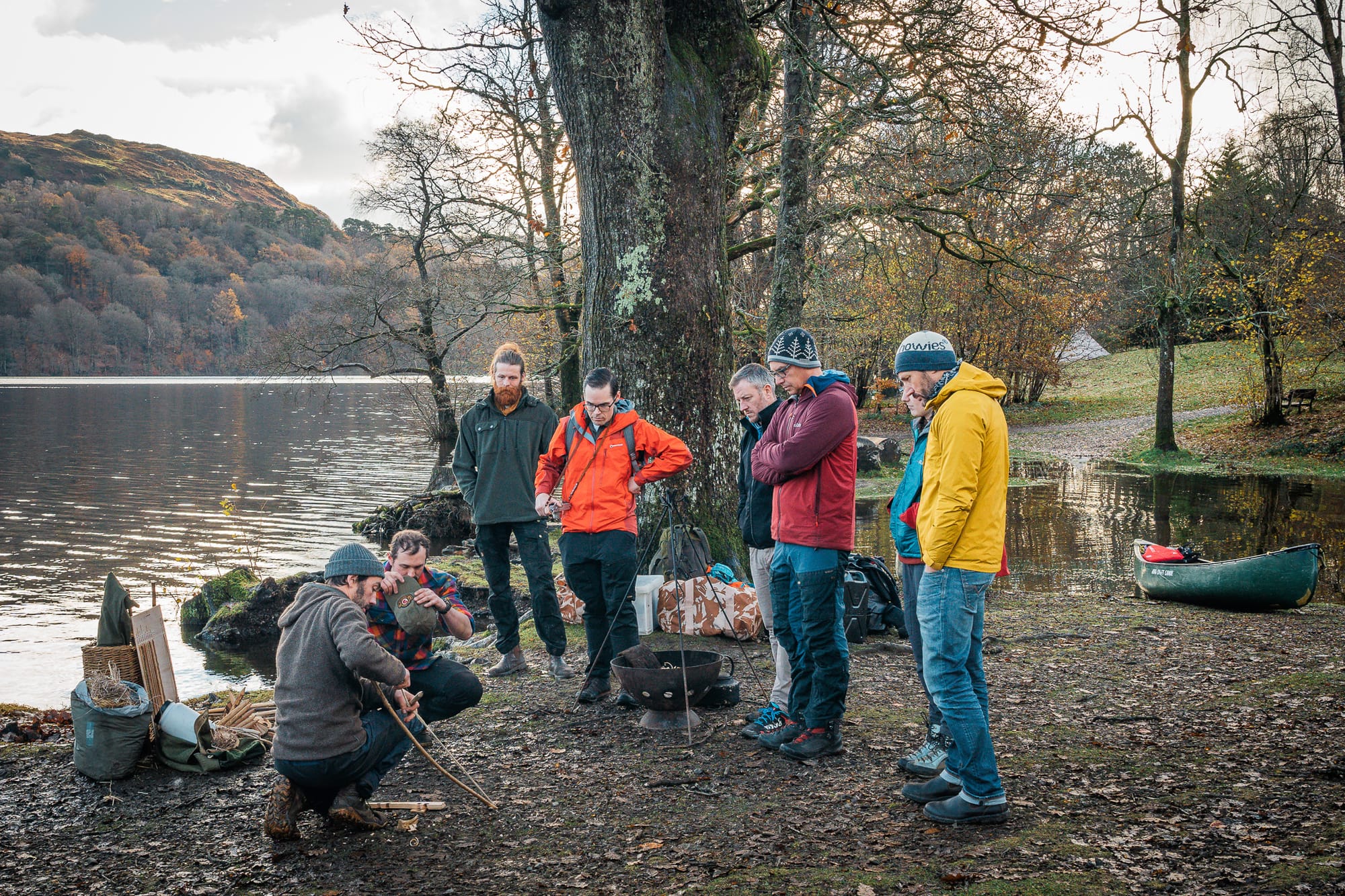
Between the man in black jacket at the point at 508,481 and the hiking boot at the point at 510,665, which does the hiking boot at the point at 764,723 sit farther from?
the hiking boot at the point at 510,665

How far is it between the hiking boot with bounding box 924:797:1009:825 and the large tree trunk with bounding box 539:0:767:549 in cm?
437

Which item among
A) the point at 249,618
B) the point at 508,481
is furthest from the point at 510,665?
the point at 249,618

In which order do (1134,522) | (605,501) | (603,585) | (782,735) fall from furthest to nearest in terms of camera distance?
1. (1134,522)
2. (603,585)
3. (605,501)
4. (782,735)

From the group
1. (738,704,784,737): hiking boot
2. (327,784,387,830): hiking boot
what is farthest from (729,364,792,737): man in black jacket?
Answer: (327,784,387,830): hiking boot

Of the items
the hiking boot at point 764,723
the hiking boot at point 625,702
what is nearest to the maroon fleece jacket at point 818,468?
the hiking boot at point 764,723

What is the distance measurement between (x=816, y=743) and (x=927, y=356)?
2.15 m

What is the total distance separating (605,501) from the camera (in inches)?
227

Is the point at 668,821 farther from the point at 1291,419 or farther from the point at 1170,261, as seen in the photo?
the point at 1291,419

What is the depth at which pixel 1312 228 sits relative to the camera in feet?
78.5

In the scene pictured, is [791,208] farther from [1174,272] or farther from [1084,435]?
[1084,435]

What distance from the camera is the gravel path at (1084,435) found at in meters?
26.1

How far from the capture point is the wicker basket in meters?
5.28

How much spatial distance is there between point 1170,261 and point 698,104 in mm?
17116

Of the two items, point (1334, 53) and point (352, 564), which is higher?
point (1334, 53)
